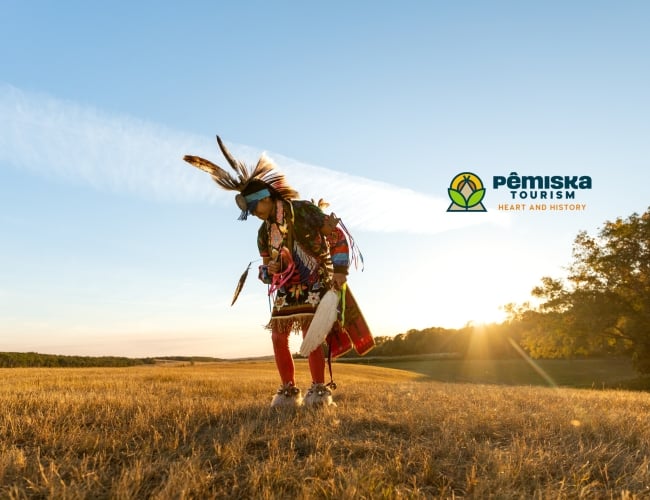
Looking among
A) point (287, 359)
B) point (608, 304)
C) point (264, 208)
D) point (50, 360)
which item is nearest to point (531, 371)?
point (608, 304)

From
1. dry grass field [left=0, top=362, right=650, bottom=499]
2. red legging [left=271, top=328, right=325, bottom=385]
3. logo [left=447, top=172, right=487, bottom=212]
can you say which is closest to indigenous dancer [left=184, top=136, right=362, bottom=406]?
red legging [left=271, top=328, right=325, bottom=385]

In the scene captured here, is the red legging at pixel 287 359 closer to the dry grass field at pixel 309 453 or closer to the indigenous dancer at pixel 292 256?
the indigenous dancer at pixel 292 256

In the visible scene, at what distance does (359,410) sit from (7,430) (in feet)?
9.46

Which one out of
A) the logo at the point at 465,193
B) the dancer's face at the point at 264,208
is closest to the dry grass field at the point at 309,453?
the dancer's face at the point at 264,208

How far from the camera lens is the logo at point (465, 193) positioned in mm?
14375

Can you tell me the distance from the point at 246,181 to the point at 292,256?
3.51 feet

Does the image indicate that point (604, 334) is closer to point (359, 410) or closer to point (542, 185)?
point (542, 185)

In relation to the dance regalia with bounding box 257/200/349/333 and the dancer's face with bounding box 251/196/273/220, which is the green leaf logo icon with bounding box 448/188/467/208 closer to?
the dance regalia with bounding box 257/200/349/333

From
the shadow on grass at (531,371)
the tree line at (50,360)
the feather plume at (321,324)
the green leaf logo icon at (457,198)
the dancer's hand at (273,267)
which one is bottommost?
the shadow on grass at (531,371)

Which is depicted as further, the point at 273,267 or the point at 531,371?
the point at 531,371

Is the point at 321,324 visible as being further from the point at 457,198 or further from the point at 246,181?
the point at 457,198

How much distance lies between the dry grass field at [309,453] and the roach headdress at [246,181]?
245 centimetres

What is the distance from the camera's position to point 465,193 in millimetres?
14391

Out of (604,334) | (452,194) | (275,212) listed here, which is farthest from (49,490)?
(604,334)
